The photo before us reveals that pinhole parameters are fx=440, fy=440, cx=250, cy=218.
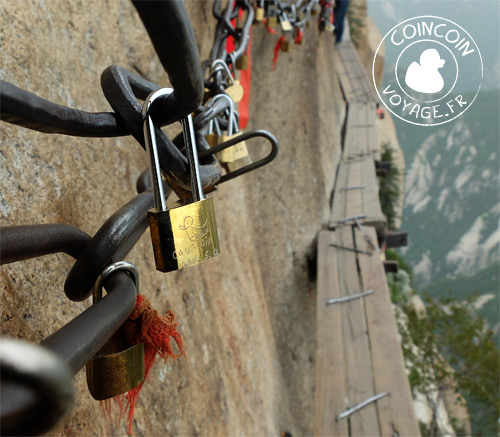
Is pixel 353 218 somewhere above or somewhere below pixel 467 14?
above

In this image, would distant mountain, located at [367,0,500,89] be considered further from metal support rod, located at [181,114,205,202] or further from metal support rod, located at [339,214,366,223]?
metal support rod, located at [339,214,366,223]

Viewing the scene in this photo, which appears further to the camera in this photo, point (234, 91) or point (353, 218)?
point (353, 218)

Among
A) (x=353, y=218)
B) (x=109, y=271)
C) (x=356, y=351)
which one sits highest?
(x=353, y=218)

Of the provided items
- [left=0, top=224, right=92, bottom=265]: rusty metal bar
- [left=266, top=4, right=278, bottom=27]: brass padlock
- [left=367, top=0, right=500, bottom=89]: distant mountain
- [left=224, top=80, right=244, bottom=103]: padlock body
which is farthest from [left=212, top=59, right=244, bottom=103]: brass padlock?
[left=266, top=4, right=278, bottom=27]: brass padlock

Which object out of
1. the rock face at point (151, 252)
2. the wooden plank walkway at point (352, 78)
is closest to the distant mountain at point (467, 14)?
the rock face at point (151, 252)

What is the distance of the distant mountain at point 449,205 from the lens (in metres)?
30.3

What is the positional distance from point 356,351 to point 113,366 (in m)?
1.92

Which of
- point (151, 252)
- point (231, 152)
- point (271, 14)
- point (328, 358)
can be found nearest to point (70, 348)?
point (231, 152)

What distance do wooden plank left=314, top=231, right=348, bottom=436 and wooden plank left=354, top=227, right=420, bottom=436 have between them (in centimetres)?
16

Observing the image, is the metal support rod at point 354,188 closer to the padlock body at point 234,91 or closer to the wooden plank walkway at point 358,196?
the wooden plank walkway at point 358,196

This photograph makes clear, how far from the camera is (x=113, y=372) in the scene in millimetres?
498

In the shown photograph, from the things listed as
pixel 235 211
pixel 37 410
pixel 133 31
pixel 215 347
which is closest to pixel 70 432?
pixel 37 410

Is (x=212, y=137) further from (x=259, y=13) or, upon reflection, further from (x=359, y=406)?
(x=359, y=406)

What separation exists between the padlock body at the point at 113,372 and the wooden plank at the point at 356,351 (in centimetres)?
161
